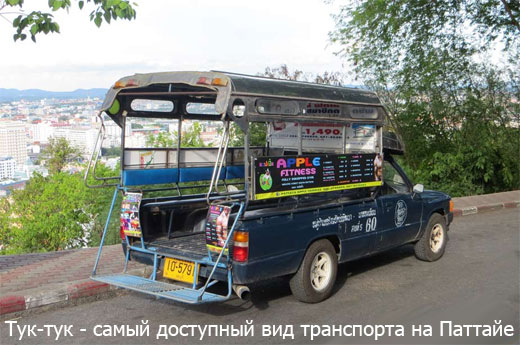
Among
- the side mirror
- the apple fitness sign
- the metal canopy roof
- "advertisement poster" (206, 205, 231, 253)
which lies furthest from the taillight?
the side mirror

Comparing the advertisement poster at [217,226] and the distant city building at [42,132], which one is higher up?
the distant city building at [42,132]

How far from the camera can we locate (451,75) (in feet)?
52.7

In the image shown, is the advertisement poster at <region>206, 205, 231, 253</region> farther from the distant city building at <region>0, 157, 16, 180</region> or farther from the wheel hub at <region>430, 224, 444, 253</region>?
the distant city building at <region>0, 157, 16, 180</region>

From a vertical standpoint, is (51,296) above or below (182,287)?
below

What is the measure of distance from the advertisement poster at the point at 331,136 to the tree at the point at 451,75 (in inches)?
348

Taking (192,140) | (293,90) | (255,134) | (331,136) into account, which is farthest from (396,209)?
(192,140)

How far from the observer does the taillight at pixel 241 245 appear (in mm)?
5375

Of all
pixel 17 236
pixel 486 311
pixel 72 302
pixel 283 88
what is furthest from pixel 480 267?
pixel 17 236

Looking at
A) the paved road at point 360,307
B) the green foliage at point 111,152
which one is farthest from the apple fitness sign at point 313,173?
the green foliage at point 111,152

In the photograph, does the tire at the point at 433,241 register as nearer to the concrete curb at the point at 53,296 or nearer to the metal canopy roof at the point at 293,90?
the metal canopy roof at the point at 293,90

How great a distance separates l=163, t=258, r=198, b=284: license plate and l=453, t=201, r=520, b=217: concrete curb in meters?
8.22

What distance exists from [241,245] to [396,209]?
9.21 feet

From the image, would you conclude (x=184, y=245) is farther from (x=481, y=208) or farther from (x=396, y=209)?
(x=481, y=208)

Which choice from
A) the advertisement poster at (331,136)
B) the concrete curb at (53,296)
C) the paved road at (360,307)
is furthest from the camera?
the advertisement poster at (331,136)
